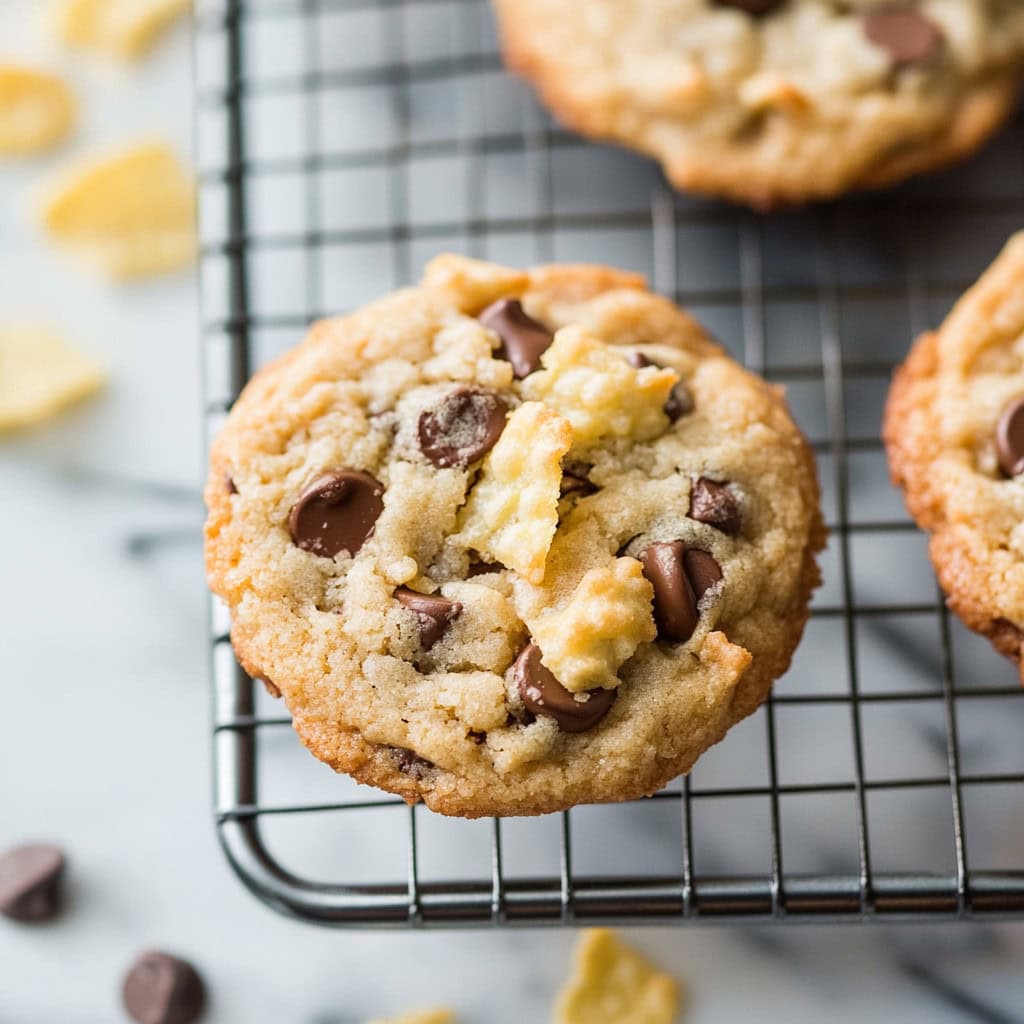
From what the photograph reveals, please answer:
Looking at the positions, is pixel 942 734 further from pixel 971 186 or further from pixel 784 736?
pixel 971 186

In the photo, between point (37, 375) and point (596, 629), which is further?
point (37, 375)

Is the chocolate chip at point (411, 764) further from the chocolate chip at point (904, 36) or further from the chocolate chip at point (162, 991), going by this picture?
the chocolate chip at point (904, 36)

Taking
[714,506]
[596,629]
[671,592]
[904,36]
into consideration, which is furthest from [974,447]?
[904,36]

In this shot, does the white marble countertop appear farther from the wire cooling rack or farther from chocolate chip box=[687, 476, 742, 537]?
chocolate chip box=[687, 476, 742, 537]

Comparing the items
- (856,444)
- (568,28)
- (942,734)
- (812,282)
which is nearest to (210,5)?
(568,28)

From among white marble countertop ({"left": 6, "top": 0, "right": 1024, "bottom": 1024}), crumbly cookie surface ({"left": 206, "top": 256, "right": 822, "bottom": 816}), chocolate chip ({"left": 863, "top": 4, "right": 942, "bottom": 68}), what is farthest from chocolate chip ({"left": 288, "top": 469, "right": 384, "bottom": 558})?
chocolate chip ({"left": 863, "top": 4, "right": 942, "bottom": 68})

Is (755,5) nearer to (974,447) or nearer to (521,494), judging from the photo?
(974,447)

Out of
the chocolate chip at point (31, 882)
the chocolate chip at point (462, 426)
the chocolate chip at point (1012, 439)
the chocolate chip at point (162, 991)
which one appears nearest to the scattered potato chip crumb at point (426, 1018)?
the chocolate chip at point (162, 991)
